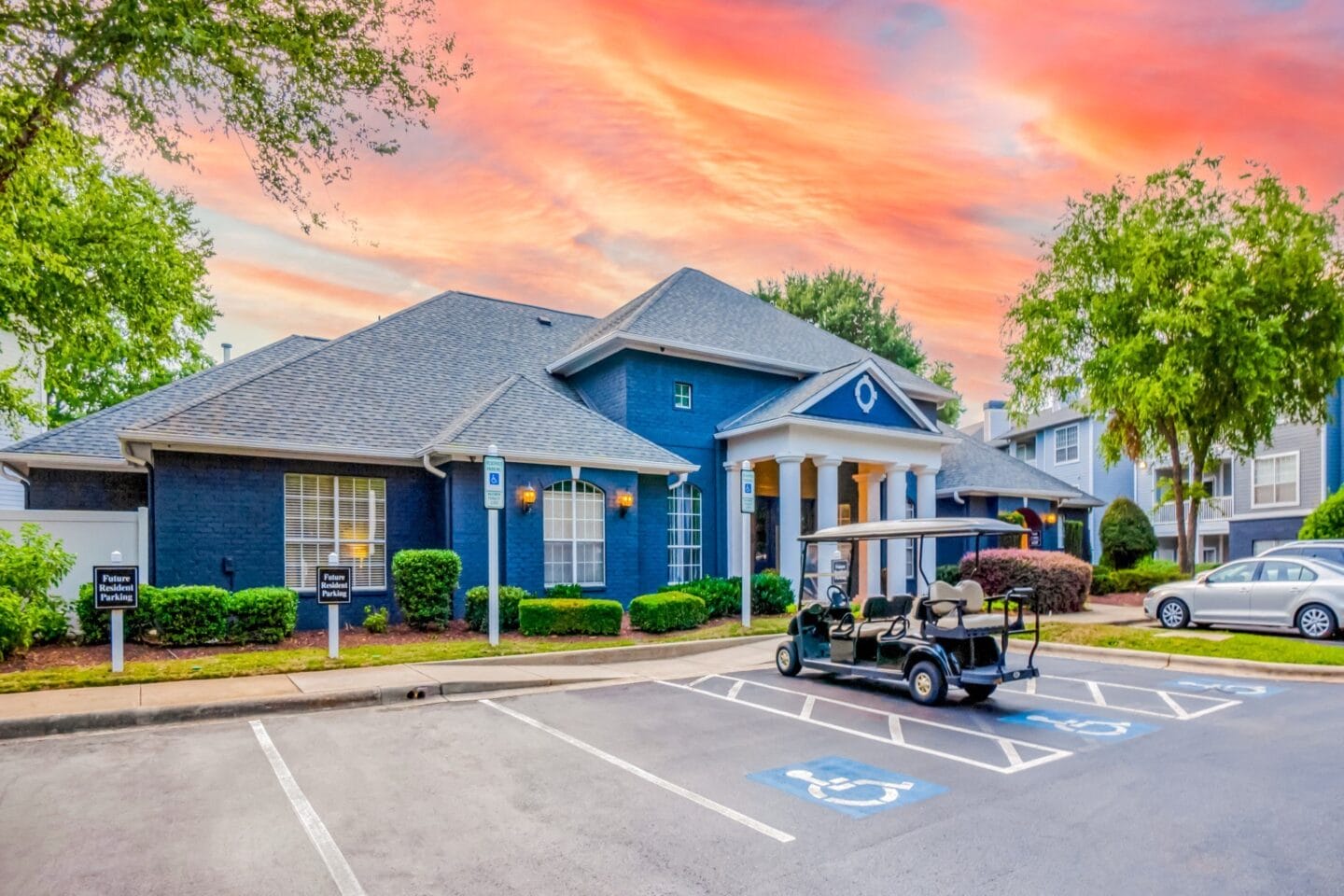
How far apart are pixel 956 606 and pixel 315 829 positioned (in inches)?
269

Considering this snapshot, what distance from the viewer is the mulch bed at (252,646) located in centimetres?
1097

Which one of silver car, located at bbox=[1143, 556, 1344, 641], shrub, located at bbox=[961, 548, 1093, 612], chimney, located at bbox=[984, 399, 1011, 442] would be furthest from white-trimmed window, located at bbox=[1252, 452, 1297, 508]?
silver car, located at bbox=[1143, 556, 1344, 641]

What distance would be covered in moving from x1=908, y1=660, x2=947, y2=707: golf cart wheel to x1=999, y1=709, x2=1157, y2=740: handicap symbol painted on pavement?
72 cm

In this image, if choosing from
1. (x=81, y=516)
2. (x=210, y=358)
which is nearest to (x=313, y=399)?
(x=81, y=516)

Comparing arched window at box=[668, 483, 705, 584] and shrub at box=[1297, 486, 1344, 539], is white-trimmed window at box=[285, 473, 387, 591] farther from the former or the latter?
shrub at box=[1297, 486, 1344, 539]

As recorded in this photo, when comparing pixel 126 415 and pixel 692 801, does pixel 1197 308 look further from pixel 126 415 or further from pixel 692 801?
pixel 126 415

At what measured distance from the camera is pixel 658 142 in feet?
50.3

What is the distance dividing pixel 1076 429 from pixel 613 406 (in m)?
27.8

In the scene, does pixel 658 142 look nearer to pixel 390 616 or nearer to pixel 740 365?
pixel 740 365

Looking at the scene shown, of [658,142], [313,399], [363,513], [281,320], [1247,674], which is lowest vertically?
[1247,674]

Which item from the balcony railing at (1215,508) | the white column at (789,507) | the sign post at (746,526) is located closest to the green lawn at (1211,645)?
the sign post at (746,526)

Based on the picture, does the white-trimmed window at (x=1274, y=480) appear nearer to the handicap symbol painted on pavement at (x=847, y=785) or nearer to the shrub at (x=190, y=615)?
the handicap symbol painted on pavement at (x=847, y=785)

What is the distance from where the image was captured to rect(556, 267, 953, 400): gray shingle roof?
66.9ft

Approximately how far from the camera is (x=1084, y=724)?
27.1ft
